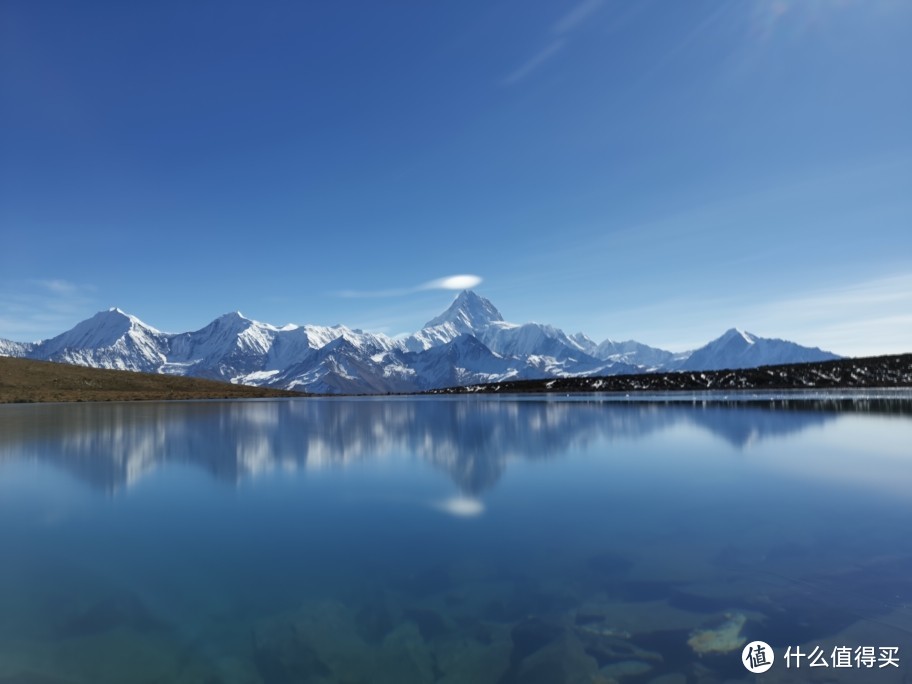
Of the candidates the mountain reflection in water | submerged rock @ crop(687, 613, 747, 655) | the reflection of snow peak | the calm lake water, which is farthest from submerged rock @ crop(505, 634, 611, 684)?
the mountain reflection in water

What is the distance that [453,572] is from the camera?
14859 mm

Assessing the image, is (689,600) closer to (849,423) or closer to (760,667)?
(760,667)

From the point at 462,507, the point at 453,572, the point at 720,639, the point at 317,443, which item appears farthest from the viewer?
the point at 317,443

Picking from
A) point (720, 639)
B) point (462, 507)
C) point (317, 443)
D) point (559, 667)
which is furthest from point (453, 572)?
point (317, 443)

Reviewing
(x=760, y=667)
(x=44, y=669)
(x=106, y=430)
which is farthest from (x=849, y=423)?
(x=106, y=430)

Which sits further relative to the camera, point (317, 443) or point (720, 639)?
point (317, 443)

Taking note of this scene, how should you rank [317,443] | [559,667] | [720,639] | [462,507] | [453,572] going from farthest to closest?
1. [317,443]
2. [462,507]
3. [453,572]
4. [720,639]
5. [559,667]

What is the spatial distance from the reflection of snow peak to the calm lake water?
0.18 m

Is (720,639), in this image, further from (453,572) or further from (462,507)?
(462,507)

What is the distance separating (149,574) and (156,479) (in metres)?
16.9

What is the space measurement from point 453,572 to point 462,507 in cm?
818

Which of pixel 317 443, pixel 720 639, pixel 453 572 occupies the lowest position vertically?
pixel 720 639

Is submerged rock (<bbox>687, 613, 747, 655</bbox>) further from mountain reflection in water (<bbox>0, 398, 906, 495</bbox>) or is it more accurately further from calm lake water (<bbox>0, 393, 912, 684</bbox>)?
mountain reflection in water (<bbox>0, 398, 906, 495</bbox>)

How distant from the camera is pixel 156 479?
29.8m
